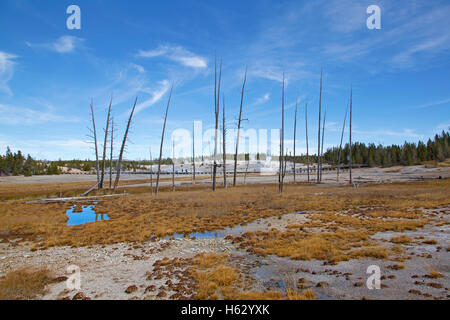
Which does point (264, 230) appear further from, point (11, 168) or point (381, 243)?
point (11, 168)

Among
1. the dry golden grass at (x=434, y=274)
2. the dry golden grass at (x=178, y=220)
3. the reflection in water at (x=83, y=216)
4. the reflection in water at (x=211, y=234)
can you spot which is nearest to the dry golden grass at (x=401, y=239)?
the dry golden grass at (x=178, y=220)

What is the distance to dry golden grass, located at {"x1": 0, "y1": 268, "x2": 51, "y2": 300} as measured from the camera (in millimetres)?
7272

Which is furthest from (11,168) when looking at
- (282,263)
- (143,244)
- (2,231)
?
(282,263)

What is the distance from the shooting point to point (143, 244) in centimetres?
1288

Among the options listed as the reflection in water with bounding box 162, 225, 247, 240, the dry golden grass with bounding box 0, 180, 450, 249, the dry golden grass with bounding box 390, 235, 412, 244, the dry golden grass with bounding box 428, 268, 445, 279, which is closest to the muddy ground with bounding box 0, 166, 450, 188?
the dry golden grass with bounding box 0, 180, 450, 249

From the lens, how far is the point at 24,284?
26.3 feet

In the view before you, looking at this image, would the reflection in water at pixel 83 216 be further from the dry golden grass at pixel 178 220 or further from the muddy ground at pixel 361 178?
the muddy ground at pixel 361 178

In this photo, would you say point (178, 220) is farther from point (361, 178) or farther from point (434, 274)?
point (361, 178)

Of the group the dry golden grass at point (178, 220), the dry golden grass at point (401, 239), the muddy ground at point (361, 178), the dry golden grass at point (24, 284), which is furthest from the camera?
the muddy ground at point (361, 178)

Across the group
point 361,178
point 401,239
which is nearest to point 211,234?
point 401,239

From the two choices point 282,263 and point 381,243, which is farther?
point 381,243

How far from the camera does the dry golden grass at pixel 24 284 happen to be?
727 centimetres
